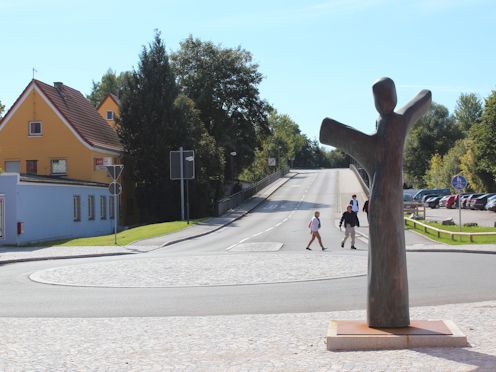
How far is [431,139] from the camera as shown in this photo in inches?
4948

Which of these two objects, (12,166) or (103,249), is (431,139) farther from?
(103,249)

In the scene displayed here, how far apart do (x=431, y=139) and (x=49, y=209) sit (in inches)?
3872

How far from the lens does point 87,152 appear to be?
50344mm

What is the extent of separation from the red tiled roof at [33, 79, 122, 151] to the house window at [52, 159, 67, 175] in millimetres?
2495

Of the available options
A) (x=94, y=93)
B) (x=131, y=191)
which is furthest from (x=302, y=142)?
(x=131, y=191)

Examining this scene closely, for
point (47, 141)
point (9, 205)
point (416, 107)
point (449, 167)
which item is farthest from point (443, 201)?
point (416, 107)

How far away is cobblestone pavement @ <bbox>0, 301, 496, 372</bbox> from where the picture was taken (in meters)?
7.34

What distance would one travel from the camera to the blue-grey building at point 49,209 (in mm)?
34375

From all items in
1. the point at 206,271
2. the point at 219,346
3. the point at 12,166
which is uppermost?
the point at 12,166

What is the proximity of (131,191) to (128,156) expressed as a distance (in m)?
3.44

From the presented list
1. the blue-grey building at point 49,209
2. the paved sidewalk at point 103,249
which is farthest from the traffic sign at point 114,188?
the blue-grey building at point 49,209

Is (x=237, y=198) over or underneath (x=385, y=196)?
underneath

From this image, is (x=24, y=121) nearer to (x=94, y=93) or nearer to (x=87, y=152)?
(x=87, y=152)

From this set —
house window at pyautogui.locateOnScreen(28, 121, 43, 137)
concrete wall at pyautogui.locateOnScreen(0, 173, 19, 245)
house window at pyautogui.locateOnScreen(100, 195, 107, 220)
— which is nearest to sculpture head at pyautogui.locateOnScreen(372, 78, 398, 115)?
concrete wall at pyautogui.locateOnScreen(0, 173, 19, 245)
